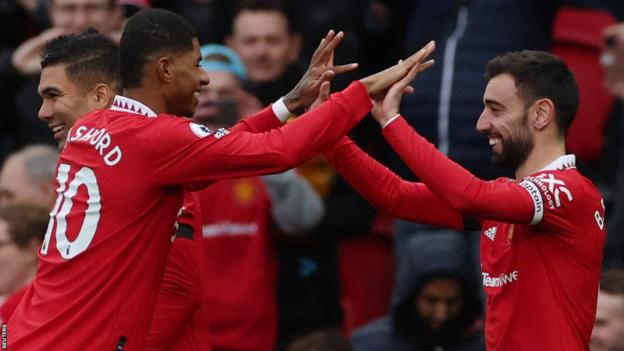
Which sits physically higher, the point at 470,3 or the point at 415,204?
the point at 470,3

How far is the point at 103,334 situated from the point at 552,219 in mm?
1626

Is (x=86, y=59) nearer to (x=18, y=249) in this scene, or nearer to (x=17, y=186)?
(x=18, y=249)

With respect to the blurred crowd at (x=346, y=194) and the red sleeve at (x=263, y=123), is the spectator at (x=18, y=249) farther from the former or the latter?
the red sleeve at (x=263, y=123)

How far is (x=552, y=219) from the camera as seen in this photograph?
5.63 metres

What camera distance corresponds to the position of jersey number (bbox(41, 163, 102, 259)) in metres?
5.54

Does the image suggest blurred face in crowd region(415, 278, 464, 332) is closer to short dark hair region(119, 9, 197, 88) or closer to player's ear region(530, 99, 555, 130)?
player's ear region(530, 99, 555, 130)

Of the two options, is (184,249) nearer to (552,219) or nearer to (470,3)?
(552,219)

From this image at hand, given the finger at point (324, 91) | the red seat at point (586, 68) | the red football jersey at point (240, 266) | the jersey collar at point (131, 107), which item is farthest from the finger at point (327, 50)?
the red seat at point (586, 68)

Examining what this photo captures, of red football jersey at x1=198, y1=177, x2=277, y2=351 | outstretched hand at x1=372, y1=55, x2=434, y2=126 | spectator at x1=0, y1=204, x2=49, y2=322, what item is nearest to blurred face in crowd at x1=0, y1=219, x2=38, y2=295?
spectator at x1=0, y1=204, x2=49, y2=322

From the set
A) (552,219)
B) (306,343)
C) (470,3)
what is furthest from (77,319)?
(470,3)

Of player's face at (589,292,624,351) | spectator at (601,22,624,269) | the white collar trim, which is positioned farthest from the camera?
Result: spectator at (601,22,624,269)

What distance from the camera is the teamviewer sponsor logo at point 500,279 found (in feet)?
18.9

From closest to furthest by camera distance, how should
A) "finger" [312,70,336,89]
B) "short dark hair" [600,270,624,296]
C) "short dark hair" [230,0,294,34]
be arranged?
"finger" [312,70,336,89] → "short dark hair" [600,270,624,296] → "short dark hair" [230,0,294,34]

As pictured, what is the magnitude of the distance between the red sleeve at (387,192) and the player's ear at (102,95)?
868 millimetres
